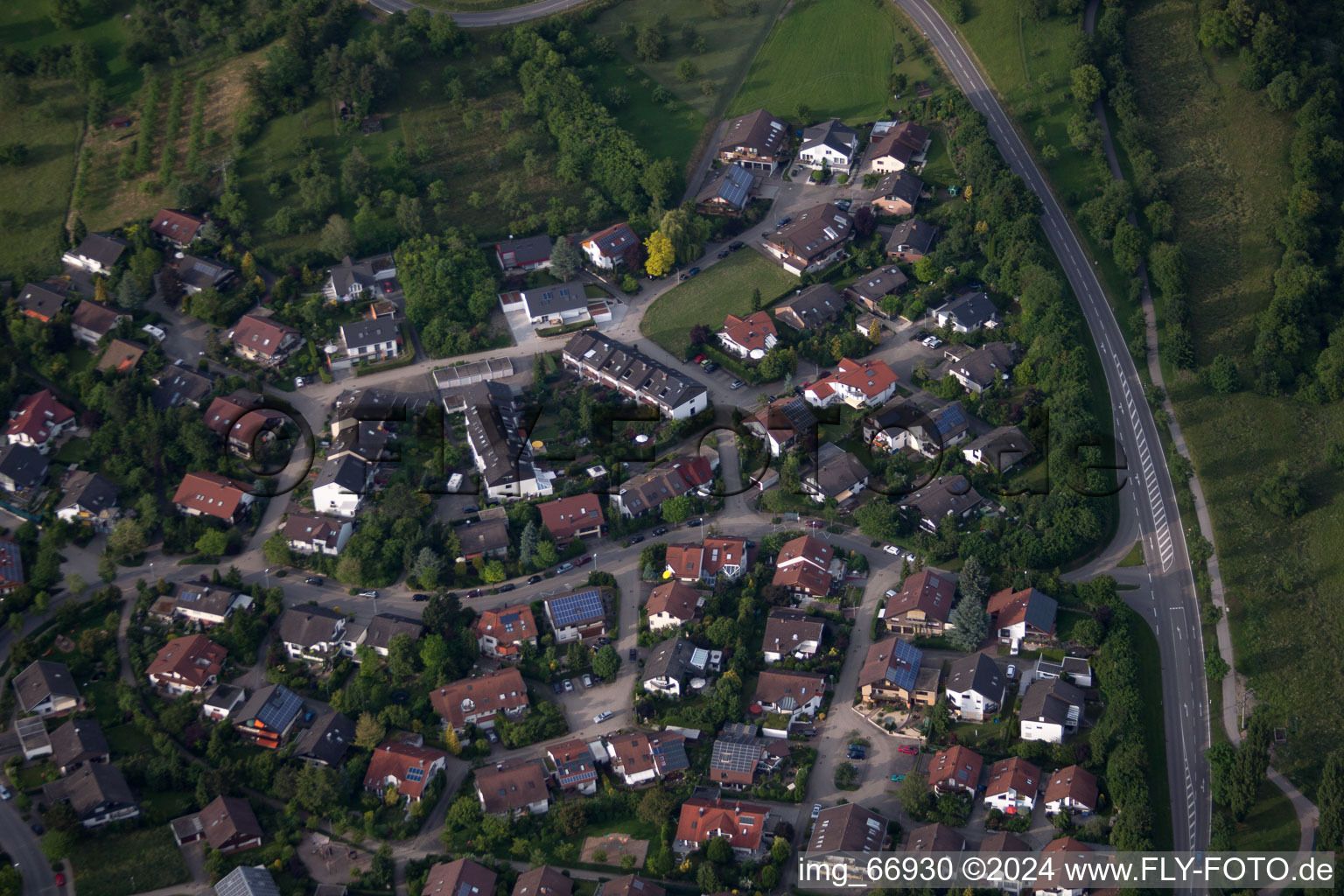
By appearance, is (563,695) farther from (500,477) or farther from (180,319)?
(180,319)

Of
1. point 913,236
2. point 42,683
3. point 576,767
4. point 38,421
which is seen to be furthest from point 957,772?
point 38,421

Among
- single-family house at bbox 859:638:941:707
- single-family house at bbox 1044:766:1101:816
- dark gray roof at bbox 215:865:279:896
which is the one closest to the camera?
dark gray roof at bbox 215:865:279:896

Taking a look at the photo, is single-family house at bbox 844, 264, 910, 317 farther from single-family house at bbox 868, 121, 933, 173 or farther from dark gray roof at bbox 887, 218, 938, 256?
single-family house at bbox 868, 121, 933, 173

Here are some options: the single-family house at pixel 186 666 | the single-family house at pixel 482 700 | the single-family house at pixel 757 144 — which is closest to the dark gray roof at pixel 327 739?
the single-family house at pixel 482 700

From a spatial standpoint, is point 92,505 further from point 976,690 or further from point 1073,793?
point 1073,793

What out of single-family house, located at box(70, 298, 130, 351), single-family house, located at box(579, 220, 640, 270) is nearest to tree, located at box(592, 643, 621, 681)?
single-family house, located at box(579, 220, 640, 270)

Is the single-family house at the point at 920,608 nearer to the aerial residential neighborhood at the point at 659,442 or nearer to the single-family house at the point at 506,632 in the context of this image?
the aerial residential neighborhood at the point at 659,442

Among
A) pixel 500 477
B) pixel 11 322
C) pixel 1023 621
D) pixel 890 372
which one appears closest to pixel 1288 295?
Result: pixel 890 372
